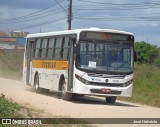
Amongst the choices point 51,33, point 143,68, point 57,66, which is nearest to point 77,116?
point 57,66

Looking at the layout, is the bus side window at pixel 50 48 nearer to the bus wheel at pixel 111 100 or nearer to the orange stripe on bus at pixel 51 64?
the orange stripe on bus at pixel 51 64

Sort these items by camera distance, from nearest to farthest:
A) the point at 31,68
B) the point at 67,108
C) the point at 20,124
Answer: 1. the point at 20,124
2. the point at 67,108
3. the point at 31,68

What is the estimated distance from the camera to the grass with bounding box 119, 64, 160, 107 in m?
23.3

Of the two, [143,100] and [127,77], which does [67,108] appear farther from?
[143,100]

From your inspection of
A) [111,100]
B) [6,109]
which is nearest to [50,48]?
[111,100]

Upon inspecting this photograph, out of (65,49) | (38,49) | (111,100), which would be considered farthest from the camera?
(38,49)

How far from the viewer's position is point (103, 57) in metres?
19.3

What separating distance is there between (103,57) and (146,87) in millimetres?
12477

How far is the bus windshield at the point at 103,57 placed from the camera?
62.8 feet

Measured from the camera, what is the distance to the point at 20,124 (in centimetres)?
1174

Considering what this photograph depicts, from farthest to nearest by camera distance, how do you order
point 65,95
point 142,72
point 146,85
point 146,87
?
point 142,72
point 146,85
point 146,87
point 65,95

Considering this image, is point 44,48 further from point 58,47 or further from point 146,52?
point 146,52

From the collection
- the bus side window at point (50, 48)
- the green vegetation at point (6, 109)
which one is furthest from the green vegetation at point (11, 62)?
the green vegetation at point (6, 109)

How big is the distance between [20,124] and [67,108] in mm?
5127
